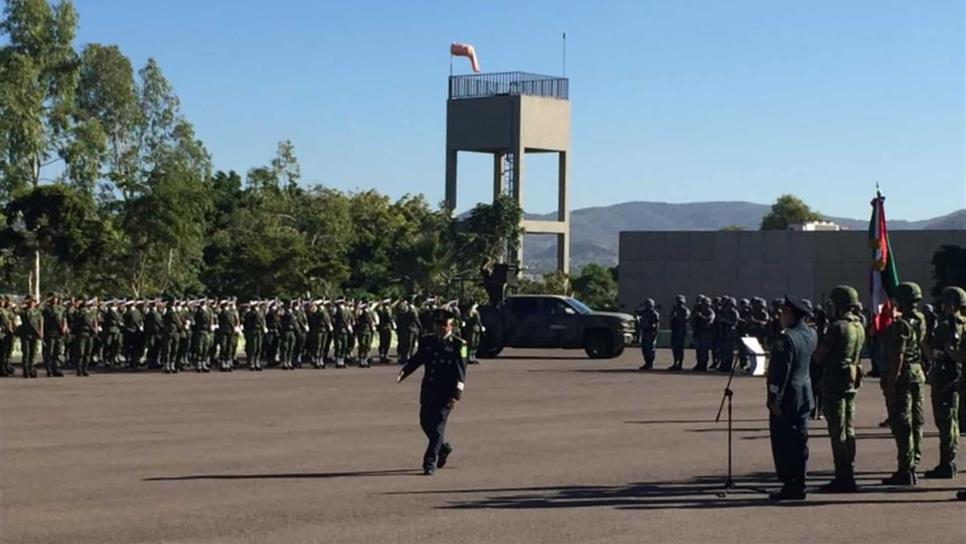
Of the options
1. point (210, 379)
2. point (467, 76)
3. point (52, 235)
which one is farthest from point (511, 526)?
point (467, 76)

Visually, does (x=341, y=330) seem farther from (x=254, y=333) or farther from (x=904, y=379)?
A: (x=904, y=379)

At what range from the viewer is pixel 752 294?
64188mm

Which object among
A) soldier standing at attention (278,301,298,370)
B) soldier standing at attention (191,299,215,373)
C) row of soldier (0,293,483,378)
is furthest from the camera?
soldier standing at attention (278,301,298,370)

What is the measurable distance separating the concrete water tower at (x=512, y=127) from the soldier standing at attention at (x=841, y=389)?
55.8 m

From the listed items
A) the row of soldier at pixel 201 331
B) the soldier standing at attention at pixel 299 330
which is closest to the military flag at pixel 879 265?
the row of soldier at pixel 201 331

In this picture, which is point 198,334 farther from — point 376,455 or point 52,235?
point 376,455

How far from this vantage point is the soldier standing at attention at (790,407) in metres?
13.5

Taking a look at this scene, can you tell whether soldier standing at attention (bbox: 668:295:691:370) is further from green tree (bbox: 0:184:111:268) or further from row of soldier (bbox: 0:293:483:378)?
green tree (bbox: 0:184:111:268)

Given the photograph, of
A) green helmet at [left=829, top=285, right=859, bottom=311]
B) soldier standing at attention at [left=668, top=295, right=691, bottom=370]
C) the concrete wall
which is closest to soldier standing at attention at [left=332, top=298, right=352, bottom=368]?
soldier standing at attention at [left=668, top=295, right=691, bottom=370]

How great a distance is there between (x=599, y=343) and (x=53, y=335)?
15397 mm

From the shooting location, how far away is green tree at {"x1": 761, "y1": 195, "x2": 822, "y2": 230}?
13600cm

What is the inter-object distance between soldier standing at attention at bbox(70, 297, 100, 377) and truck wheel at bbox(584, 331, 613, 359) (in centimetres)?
1389

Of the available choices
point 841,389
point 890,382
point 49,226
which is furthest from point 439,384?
point 49,226

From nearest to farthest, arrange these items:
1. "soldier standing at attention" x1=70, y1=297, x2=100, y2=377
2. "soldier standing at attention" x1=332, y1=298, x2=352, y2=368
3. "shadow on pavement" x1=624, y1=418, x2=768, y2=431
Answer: "shadow on pavement" x1=624, y1=418, x2=768, y2=431, "soldier standing at attention" x1=70, y1=297, x2=100, y2=377, "soldier standing at attention" x1=332, y1=298, x2=352, y2=368
